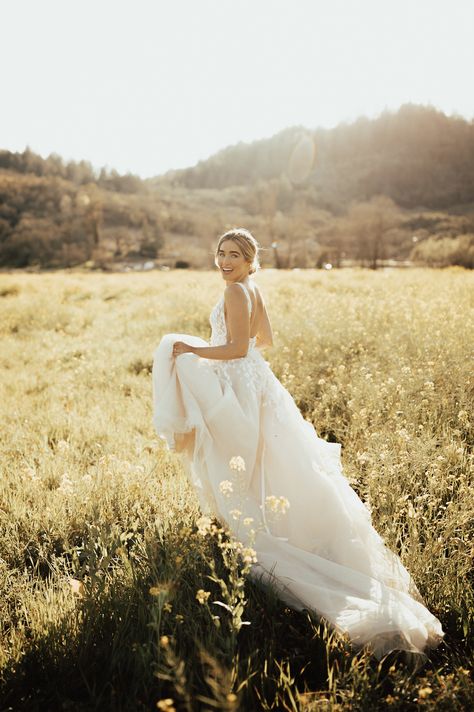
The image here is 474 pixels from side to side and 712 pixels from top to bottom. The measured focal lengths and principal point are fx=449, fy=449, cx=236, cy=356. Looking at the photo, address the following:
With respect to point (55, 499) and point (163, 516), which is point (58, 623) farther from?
point (55, 499)

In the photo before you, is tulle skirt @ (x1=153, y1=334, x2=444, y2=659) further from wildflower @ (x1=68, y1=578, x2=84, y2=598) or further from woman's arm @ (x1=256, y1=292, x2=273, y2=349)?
wildflower @ (x1=68, y1=578, x2=84, y2=598)

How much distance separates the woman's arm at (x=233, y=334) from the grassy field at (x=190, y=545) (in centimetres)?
111

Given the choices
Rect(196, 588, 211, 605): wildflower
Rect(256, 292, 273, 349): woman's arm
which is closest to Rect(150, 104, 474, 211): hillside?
Rect(256, 292, 273, 349): woman's arm

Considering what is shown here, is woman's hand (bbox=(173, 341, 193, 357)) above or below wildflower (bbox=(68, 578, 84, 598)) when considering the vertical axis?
above

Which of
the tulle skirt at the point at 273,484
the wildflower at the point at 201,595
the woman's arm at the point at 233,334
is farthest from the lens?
the woman's arm at the point at 233,334

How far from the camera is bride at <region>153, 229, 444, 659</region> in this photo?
2689 mm

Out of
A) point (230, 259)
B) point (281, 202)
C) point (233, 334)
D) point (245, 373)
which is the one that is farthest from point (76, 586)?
point (281, 202)

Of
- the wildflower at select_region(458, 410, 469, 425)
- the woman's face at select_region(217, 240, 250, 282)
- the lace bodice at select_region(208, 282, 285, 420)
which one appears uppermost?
the woman's face at select_region(217, 240, 250, 282)

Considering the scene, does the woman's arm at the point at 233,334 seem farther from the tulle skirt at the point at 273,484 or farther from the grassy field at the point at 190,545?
the grassy field at the point at 190,545

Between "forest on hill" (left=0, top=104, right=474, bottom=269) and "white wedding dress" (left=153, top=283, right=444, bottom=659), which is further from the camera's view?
"forest on hill" (left=0, top=104, right=474, bottom=269)

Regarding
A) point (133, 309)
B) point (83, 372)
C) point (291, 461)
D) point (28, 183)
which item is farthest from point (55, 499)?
point (28, 183)

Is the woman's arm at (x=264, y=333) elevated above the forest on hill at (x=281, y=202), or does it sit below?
below

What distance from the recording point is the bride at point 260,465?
269 cm

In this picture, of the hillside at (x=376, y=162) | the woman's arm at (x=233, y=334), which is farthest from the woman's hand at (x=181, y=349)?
the hillside at (x=376, y=162)
